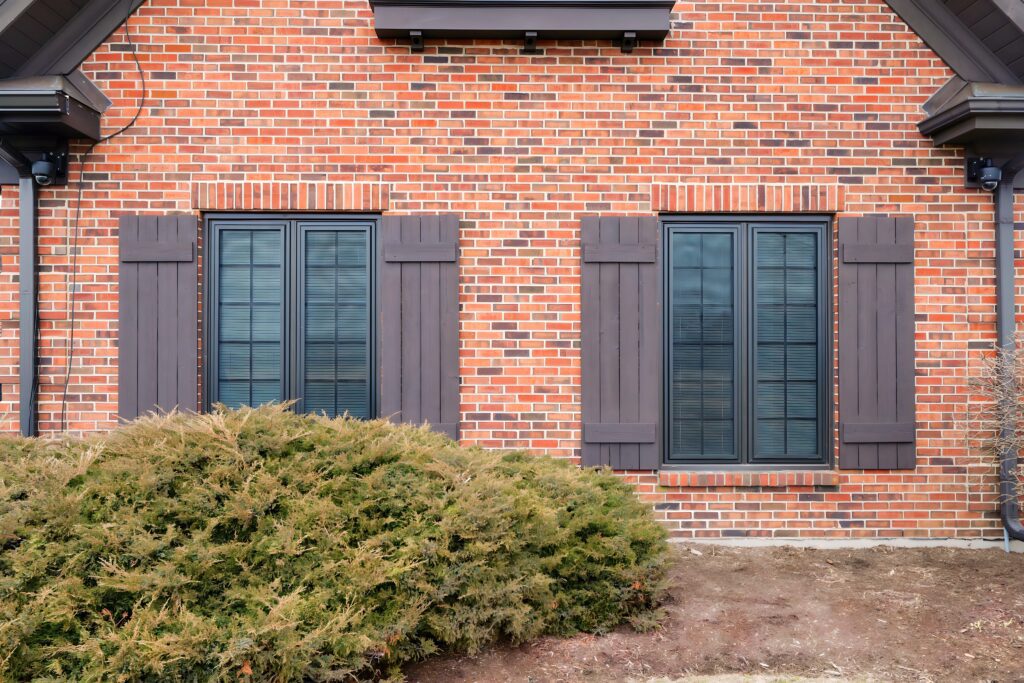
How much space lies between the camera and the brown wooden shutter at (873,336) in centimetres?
516

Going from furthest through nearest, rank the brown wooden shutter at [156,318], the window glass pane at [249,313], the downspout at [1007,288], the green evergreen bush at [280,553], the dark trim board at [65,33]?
the window glass pane at [249,313]
the downspout at [1007,288]
the brown wooden shutter at [156,318]
the dark trim board at [65,33]
the green evergreen bush at [280,553]

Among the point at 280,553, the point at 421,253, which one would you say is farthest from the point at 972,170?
the point at 280,553

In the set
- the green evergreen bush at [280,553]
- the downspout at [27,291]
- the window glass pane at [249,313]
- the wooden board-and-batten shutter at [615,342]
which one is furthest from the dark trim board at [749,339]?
the downspout at [27,291]

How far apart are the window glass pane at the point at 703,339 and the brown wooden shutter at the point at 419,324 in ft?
5.26

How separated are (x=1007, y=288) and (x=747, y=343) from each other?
5.84 feet

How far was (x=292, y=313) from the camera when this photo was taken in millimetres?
5207

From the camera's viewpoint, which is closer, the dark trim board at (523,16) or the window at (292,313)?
the dark trim board at (523,16)

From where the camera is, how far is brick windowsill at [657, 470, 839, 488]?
516 cm

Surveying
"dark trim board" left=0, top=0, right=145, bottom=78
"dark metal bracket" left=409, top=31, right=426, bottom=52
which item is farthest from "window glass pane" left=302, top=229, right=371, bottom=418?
"dark trim board" left=0, top=0, right=145, bottom=78

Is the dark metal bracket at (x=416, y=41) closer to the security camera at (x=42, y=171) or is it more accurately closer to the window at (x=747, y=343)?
the window at (x=747, y=343)

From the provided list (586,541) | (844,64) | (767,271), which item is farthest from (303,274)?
(844,64)

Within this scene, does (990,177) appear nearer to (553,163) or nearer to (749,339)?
(749,339)

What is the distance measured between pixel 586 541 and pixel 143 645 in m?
1.93

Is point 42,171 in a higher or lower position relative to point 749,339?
higher
